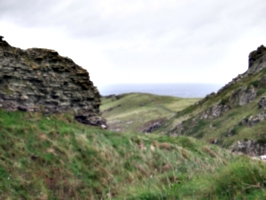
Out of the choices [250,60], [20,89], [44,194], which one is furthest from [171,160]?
[250,60]

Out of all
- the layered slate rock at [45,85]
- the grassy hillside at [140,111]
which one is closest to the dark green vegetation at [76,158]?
the layered slate rock at [45,85]

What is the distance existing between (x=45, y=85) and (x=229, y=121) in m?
36.7

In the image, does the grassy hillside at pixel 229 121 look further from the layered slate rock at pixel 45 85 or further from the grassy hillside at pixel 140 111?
the layered slate rock at pixel 45 85

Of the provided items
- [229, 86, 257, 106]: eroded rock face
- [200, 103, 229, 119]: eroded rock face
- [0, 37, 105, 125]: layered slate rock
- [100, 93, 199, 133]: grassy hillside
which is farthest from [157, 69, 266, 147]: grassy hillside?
[0, 37, 105, 125]: layered slate rock

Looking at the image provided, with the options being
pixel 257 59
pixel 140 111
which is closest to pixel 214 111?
pixel 257 59

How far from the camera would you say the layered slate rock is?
73.8 ft

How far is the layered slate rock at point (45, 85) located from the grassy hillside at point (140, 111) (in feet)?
180

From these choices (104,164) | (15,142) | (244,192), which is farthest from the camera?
(104,164)

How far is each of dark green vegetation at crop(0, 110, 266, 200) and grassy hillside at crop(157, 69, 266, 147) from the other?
21788mm

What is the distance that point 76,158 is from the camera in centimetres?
1889

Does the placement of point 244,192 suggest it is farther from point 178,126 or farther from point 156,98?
point 156,98

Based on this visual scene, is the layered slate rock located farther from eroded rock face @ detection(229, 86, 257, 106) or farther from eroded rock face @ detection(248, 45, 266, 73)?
eroded rock face @ detection(248, 45, 266, 73)

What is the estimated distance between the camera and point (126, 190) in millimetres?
8359

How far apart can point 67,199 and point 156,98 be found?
110182mm
